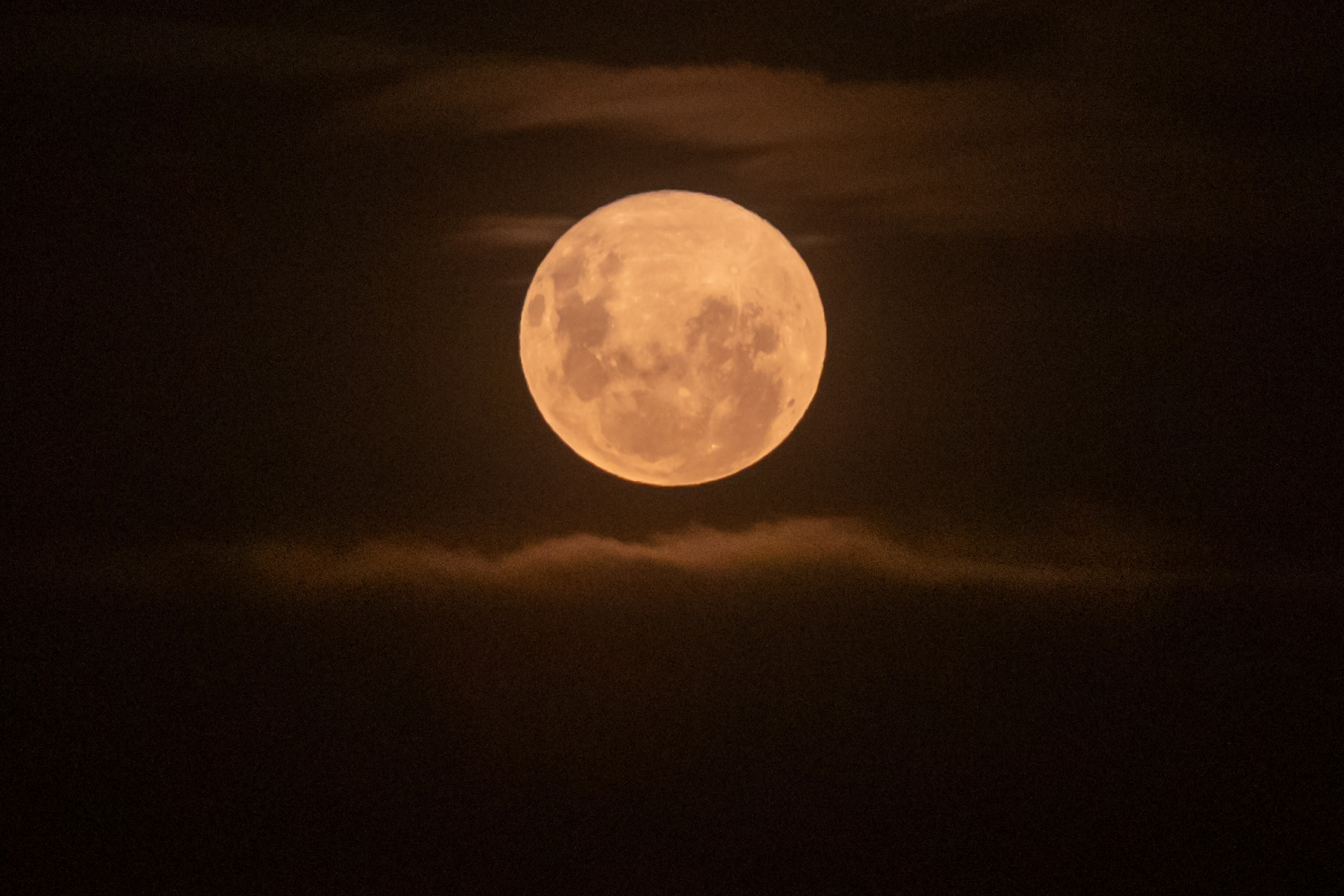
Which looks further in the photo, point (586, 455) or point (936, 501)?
point (936, 501)

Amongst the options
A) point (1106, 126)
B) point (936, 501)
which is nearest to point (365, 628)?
point (936, 501)

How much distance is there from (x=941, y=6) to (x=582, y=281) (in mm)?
842

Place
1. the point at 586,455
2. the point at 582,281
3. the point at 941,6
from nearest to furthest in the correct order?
the point at 582,281
the point at 586,455
the point at 941,6

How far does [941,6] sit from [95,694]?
75.2 inches

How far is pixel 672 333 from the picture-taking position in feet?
3.69

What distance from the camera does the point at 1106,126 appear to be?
1.46 m

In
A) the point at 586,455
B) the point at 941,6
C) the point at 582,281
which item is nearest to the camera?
the point at 582,281

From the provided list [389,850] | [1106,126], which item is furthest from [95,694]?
[1106,126]

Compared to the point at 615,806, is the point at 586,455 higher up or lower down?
higher up

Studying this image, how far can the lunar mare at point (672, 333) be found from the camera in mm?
1135

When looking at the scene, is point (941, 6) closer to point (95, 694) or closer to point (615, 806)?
point (615, 806)

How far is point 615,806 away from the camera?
138 cm

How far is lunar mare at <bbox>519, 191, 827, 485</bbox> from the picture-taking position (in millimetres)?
1135

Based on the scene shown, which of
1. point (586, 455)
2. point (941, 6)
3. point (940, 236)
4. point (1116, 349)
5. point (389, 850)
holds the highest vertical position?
point (941, 6)
